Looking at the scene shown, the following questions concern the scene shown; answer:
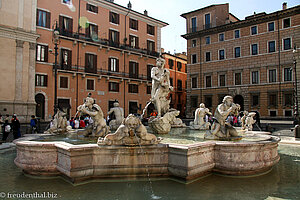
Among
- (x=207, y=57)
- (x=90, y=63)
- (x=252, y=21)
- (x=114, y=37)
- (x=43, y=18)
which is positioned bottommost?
(x=90, y=63)

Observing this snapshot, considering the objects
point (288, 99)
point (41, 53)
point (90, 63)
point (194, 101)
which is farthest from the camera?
point (194, 101)

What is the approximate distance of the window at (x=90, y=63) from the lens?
93.4 feet

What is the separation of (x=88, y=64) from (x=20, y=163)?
25.2 meters

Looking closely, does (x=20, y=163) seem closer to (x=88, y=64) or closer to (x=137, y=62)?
(x=88, y=64)

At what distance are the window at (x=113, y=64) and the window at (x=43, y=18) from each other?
337 inches

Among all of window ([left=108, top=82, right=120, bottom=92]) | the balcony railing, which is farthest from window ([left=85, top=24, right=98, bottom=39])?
window ([left=108, top=82, right=120, bottom=92])

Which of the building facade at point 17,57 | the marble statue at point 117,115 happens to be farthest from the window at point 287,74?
the building facade at point 17,57

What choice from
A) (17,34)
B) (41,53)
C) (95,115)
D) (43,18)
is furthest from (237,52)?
(95,115)

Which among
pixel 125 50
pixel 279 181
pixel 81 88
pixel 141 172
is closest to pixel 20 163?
pixel 141 172

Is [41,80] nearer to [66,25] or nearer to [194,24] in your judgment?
[66,25]

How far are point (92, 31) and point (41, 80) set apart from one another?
30.6ft

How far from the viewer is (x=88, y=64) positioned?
2869 centimetres

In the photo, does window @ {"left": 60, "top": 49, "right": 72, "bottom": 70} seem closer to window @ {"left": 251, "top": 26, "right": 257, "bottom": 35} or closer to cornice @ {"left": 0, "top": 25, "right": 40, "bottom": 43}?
cornice @ {"left": 0, "top": 25, "right": 40, "bottom": 43}

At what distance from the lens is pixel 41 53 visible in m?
24.8
